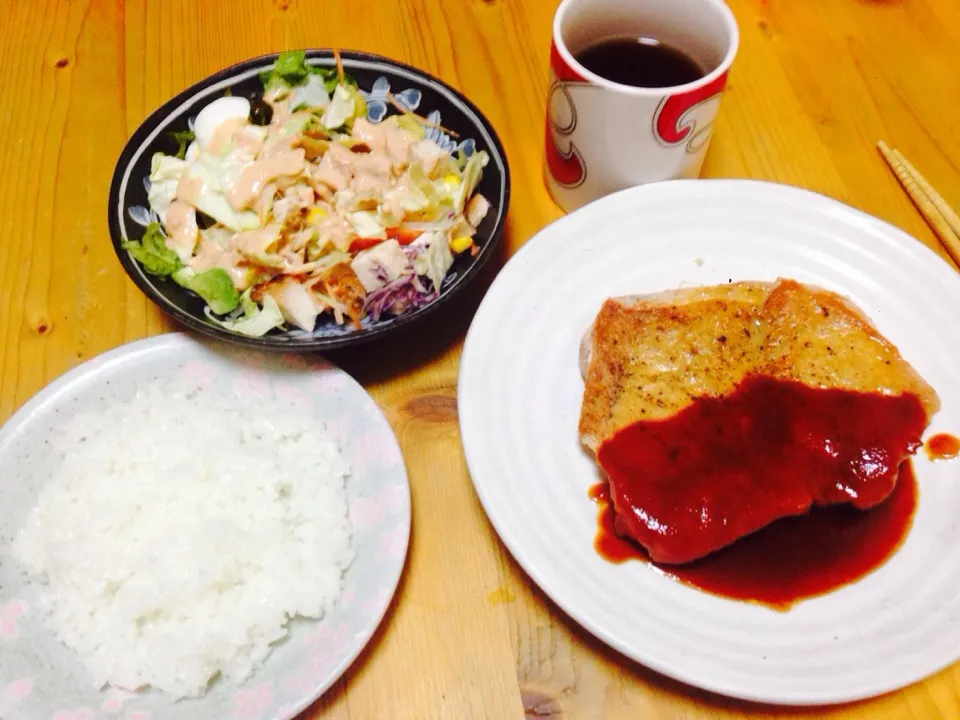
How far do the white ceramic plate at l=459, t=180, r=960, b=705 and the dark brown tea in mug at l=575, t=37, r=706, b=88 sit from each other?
27 cm

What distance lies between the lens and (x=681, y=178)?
196 centimetres

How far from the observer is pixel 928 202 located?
2.09 metres

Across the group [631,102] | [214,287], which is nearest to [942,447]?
[631,102]

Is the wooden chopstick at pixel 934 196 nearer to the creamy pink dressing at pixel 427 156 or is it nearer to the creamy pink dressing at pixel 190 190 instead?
the creamy pink dressing at pixel 427 156

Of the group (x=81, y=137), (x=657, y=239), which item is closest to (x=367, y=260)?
(x=657, y=239)

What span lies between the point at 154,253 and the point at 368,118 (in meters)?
0.72

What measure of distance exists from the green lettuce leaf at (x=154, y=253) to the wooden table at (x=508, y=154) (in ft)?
0.73

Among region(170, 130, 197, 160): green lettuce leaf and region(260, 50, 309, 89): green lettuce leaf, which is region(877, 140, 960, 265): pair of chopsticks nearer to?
region(260, 50, 309, 89): green lettuce leaf

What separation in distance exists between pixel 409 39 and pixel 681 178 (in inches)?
44.4

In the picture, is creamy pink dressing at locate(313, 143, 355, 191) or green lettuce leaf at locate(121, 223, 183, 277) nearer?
green lettuce leaf at locate(121, 223, 183, 277)

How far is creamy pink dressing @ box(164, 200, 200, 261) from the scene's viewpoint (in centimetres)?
184

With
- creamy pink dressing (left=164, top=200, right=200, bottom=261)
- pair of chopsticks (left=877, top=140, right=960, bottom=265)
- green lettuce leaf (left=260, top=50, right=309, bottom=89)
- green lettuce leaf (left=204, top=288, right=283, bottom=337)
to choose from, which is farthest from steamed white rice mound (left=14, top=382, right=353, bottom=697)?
pair of chopsticks (left=877, top=140, right=960, bottom=265)

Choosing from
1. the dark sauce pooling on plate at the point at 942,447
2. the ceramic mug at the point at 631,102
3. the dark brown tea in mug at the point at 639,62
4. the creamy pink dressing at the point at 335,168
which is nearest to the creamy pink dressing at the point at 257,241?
the creamy pink dressing at the point at 335,168

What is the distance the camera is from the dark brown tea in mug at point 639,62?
1.86m
